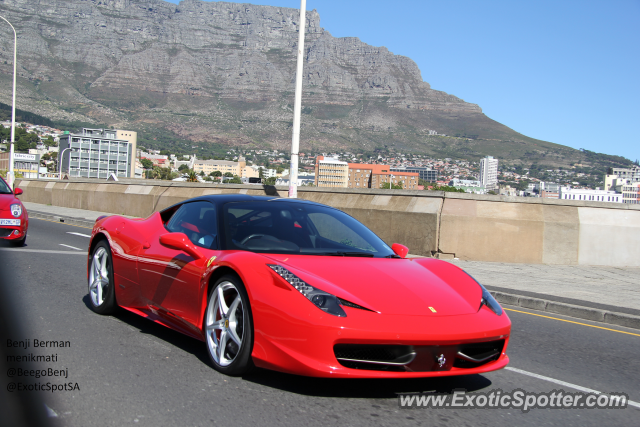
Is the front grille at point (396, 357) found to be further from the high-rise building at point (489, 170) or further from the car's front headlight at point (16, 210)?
the high-rise building at point (489, 170)

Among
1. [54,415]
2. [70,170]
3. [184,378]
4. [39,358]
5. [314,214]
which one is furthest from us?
[70,170]

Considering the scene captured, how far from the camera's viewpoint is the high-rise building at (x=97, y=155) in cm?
14662

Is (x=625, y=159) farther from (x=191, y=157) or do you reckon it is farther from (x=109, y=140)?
(x=109, y=140)

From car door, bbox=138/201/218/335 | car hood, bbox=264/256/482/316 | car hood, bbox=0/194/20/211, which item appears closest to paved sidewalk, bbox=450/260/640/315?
car hood, bbox=264/256/482/316

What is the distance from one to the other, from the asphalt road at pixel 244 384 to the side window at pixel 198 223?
36.1 inches

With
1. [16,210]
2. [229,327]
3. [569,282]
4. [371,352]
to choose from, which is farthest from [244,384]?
[16,210]

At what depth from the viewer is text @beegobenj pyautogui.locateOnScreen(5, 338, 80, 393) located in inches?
149

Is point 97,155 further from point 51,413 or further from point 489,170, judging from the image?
point 51,413

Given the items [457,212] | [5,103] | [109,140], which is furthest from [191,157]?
[457,212]

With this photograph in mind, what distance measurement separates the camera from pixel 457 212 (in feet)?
42.6

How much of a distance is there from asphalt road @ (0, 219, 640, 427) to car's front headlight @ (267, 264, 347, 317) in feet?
1.98

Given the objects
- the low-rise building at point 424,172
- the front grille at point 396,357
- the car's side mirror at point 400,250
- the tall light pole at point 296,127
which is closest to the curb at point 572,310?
the car's side mirror at point 400,250

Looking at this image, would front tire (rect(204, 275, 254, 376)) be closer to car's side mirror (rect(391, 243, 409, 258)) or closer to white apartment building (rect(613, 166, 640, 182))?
car's side mirror (rect(391, 243, 409, 258))

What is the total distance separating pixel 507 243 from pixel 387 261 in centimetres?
899
